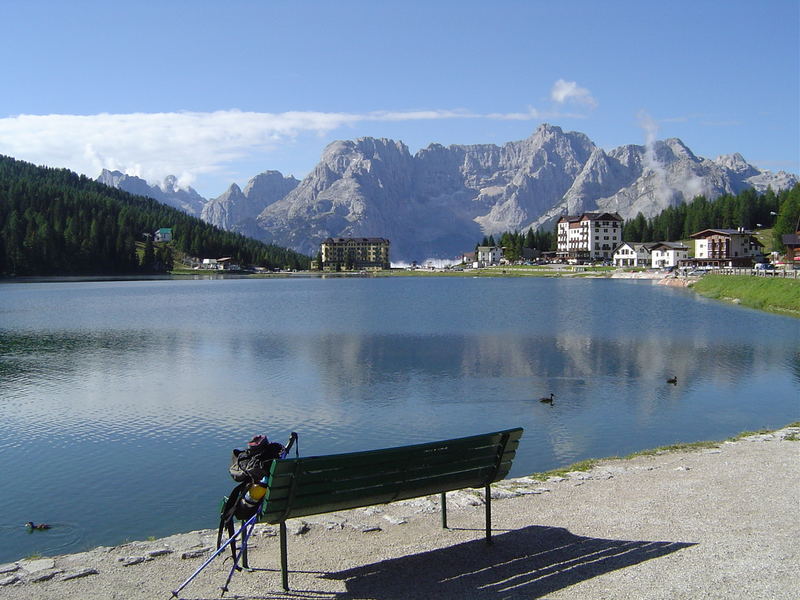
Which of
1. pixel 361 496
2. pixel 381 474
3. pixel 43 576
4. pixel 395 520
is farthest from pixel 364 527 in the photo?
pixel 43 576

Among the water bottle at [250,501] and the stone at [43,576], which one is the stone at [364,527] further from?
A: the stone at [43,576]

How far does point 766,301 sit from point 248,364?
65080mm

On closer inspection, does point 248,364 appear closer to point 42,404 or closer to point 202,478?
point 42,404

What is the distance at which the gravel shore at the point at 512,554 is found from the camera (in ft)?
31.6

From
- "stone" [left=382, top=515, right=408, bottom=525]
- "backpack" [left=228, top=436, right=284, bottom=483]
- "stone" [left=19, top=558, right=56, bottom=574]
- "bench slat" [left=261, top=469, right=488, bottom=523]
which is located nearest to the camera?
"bench slat" [left=261, top=469, right=488, bottom=523]

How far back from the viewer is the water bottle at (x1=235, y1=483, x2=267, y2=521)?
428 inches

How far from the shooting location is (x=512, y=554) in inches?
432

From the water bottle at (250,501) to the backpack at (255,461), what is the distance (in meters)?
0.16

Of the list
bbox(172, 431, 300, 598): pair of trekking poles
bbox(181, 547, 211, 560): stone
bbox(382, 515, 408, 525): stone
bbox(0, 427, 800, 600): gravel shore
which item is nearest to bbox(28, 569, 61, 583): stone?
bbox(0, 427, 800, 600): gravel shore

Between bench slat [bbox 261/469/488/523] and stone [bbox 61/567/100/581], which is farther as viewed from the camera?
stone [bbox 61/567/100/581]

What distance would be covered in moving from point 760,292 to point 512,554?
8847 cm

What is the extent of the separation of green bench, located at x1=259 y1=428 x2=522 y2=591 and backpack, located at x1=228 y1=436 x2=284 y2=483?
35.1 inches


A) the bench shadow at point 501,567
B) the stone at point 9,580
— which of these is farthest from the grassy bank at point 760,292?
the stone at point 9,580

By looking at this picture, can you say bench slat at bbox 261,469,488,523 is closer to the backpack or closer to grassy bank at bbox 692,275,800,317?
the backpack
